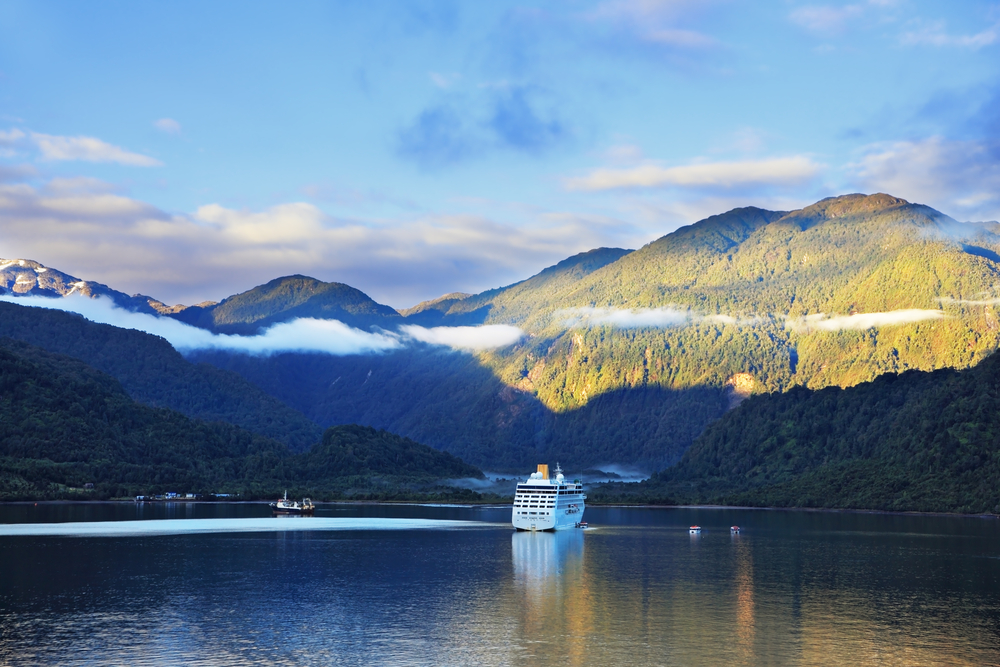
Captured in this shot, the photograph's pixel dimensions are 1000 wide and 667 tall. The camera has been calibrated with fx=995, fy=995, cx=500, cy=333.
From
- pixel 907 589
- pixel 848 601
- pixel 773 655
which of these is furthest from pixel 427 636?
pixel 907 589

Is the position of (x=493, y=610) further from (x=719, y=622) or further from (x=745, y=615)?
(x=745, y=615)

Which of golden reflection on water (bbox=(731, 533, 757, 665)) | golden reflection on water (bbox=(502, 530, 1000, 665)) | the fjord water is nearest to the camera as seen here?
golden reflection on water (bbox=(502, 530, 1000, 665))

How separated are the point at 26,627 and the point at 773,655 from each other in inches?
3093

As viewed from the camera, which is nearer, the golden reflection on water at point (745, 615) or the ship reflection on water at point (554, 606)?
the golden reflection on water at point (745, 615)

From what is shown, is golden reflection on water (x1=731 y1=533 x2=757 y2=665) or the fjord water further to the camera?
golden reflection on water (x1=731 y1=533 x2=757 y2=665)

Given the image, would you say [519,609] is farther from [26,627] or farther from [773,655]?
[26,627]

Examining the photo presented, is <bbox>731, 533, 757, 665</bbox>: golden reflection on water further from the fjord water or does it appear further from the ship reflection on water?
the ship reflection on water

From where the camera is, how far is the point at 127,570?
161875mm

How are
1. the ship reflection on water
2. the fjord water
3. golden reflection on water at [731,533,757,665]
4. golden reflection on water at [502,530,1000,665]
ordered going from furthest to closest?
1. the ship reflection on water
2. golden reflection on water at [731,533,757,665]
3. the fjord water
4. golden reflection on water at [502,530,1000,665]

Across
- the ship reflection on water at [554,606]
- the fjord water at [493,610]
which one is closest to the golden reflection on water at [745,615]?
Answer: the fjord water at [493,610]

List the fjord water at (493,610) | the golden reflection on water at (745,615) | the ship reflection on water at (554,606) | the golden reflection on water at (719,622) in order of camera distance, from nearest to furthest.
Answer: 1. the golden reflection on water at (719,622)
2. the fjord water at (493,610)
3. the golden reflection on water at (745,615)
4. the ship reflection on water at (554,606)

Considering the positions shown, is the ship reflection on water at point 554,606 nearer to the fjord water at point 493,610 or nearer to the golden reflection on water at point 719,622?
the golden reflection on water at point 719,622

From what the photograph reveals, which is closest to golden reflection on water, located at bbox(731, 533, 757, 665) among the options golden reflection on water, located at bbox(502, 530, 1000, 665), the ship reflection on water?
golden reflection on water, located at bbox(502, 530, 1000, 665)

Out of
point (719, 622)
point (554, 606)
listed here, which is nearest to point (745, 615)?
point (719, 622)
